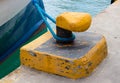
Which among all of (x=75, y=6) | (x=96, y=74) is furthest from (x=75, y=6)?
(x=96, y=74)

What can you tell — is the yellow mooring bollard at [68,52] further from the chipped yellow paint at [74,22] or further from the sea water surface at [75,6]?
the sea water surface at [75,6]

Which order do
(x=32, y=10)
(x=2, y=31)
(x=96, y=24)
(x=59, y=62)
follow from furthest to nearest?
(x=32, y=10) → (x=2, y=31) → (x=96, y=24) → (x=59, y=62)

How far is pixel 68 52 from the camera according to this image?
1.85 m

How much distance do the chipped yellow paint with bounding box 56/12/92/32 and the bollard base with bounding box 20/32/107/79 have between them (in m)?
0.15

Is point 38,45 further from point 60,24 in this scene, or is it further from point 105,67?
point 105,67

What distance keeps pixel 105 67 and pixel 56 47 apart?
0.38 meters

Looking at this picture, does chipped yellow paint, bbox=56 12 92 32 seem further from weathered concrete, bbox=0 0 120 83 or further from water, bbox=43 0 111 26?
water, bbox=43 0 111 26

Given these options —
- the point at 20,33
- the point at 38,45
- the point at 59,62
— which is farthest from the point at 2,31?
the point at 59,62

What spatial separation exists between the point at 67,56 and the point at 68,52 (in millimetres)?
61

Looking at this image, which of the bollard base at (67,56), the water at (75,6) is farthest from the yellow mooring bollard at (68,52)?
the water at (75,6)

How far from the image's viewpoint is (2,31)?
120 inches

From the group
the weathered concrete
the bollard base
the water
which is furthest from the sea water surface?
the bollard base

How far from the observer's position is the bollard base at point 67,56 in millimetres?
1771

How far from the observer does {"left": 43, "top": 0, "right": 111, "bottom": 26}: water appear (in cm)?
719
